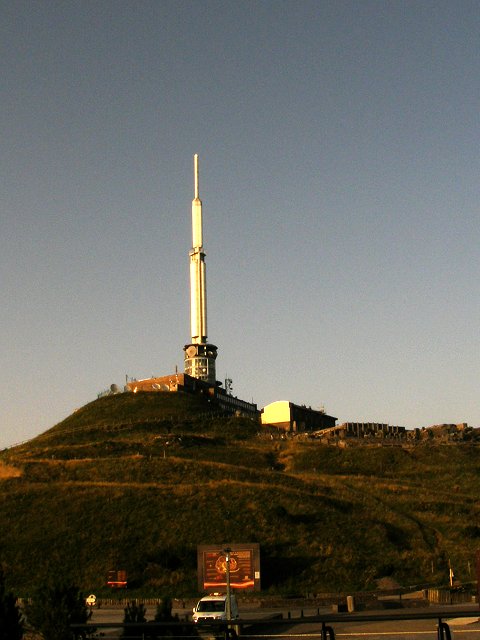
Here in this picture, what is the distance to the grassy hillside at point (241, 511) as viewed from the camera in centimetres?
6084

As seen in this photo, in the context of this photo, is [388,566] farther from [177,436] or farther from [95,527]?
[177,436]

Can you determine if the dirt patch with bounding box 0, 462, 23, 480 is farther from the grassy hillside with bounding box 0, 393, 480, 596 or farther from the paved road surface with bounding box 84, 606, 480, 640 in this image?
the paved road surface with bounding box 84, 606, 480, 640

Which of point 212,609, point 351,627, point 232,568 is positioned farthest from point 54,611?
point 232,568

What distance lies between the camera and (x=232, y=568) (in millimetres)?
53156

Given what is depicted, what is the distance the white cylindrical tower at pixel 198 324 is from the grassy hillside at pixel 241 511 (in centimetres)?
5050

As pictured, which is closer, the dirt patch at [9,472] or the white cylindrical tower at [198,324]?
the dirt patch at [9,472]

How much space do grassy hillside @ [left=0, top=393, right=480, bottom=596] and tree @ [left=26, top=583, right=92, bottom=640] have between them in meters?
21.0

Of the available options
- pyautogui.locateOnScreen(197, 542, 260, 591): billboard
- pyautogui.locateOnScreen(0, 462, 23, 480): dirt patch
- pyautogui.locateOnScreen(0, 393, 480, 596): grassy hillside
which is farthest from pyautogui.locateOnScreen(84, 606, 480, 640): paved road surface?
pyautogui.locateOnScreen(0, 462, 23, 480): dirt patch

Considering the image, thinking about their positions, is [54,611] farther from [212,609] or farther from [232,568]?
[232,568]

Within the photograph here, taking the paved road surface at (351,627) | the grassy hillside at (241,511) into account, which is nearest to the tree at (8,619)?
the paved road surface at (351,627)

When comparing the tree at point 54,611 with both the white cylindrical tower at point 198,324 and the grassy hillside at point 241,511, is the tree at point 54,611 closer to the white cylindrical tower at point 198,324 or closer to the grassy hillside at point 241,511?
Result: the grassy hillside at point 241,511

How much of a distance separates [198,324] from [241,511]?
92252 mm

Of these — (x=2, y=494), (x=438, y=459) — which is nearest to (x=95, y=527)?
(x=2, y=494)

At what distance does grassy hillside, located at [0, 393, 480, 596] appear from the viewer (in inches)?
2395
